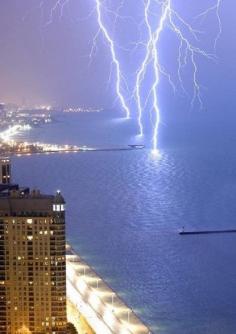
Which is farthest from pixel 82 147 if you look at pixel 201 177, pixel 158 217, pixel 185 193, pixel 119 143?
pixel 158 217

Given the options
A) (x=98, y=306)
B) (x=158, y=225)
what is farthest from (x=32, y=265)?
(x=158, y=225)

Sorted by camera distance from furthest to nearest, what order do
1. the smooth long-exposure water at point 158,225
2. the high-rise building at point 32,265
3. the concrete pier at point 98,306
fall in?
1. the smooth long-exposure water at point 158,225
2. the concrete pier at point 98,306
3. the high-rise building at point 32,265

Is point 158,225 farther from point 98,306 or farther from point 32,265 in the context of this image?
point 32,265

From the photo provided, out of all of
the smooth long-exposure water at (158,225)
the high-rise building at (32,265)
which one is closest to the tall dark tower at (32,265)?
the high-rise building at (32,265)

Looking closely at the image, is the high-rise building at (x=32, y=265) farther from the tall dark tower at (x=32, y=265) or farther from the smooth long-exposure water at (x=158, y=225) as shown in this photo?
the smooth long-exposure water at (x=158, y=225)

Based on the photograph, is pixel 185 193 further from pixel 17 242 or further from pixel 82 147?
pixel 82 147

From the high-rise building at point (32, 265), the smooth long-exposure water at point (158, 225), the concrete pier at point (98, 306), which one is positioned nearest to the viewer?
the high-rise building at point (32, 265)
